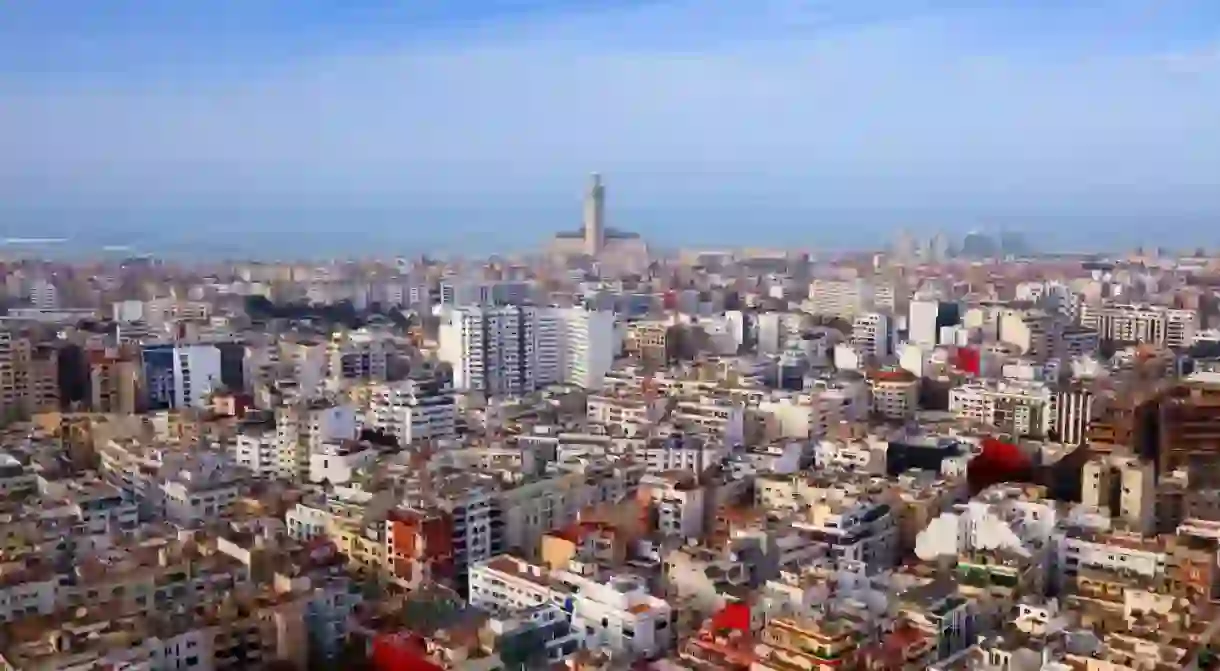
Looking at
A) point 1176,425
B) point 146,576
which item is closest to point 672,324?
point 1176,425

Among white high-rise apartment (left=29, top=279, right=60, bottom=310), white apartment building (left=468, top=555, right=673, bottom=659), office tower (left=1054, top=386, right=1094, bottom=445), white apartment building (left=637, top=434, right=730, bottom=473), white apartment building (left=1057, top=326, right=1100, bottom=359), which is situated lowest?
white apartment building (left=468, top=555, right=673, bottom=659)

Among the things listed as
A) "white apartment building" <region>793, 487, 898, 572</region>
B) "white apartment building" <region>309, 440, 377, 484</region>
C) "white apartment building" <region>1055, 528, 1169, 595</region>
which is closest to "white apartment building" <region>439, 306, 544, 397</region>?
"white apartment building" <region>309, 440, 377, 484</region>

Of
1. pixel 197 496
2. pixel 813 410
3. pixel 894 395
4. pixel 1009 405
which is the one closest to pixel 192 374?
pixel 197 496

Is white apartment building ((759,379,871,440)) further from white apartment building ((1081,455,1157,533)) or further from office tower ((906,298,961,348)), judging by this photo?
office tower ((906,298,961,348))

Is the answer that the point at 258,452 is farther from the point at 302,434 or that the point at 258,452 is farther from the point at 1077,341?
the point at 1077,341

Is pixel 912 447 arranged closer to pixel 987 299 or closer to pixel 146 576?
pixel 146 576

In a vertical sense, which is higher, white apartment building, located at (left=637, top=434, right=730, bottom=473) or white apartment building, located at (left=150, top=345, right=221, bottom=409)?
white apartment building, located at (left=150, top=345, right=221, bottom=409)
